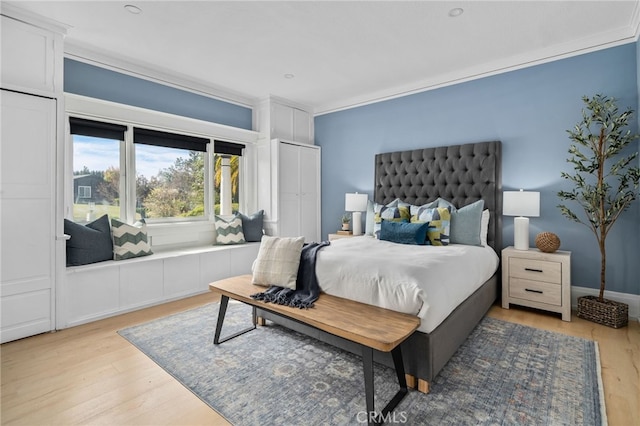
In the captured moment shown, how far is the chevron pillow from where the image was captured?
10.8 feet

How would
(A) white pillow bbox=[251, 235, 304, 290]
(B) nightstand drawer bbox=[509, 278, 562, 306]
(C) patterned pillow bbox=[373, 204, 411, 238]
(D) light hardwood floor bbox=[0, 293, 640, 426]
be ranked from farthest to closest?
(C) patterned pillow bbox=[373, 204, 411, 238], (B) nightstand drawer bbox=[509, 278, 562, 306], (A) white pillow bbox=[251, 235, 304, 290], (D) light hardwood floor bbox=[0, 293, 640, 426]

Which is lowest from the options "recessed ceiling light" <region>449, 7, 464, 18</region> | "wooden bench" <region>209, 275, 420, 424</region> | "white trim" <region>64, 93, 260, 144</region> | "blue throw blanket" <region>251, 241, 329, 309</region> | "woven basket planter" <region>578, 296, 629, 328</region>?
"woven basket planter" <region>578, 296, 629, 328</region>

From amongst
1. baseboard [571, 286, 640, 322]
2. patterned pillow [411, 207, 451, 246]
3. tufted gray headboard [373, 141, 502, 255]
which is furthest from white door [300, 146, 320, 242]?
baseboard [571, 286, 640, 322]

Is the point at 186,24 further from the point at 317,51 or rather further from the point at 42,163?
the point at 42,163

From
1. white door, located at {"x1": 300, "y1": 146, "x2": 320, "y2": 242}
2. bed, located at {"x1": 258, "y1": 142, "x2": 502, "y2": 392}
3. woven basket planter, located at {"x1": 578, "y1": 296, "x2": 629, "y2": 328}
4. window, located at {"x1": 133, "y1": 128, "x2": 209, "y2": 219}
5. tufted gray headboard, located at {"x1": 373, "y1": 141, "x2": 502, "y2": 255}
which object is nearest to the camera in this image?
bed, located at {"x1": 258, "y1": 142, "x2": 502, "y2": 392}

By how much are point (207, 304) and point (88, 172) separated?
1.88 metres

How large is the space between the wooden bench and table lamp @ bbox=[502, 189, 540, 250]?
2002 millimetres

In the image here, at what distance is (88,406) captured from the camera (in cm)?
179

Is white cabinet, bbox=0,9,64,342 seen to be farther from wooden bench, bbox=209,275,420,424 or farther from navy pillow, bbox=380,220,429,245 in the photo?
navy pillow, bbox=380,220,429,245

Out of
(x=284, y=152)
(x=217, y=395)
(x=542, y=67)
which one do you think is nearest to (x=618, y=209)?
(x=542, y=67)

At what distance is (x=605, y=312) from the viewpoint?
110 inches

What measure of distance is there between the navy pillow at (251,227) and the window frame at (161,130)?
38 cm

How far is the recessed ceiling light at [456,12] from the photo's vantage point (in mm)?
2577

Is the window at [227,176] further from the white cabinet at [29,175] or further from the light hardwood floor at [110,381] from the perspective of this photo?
the light hardwood floor at [110,381]
